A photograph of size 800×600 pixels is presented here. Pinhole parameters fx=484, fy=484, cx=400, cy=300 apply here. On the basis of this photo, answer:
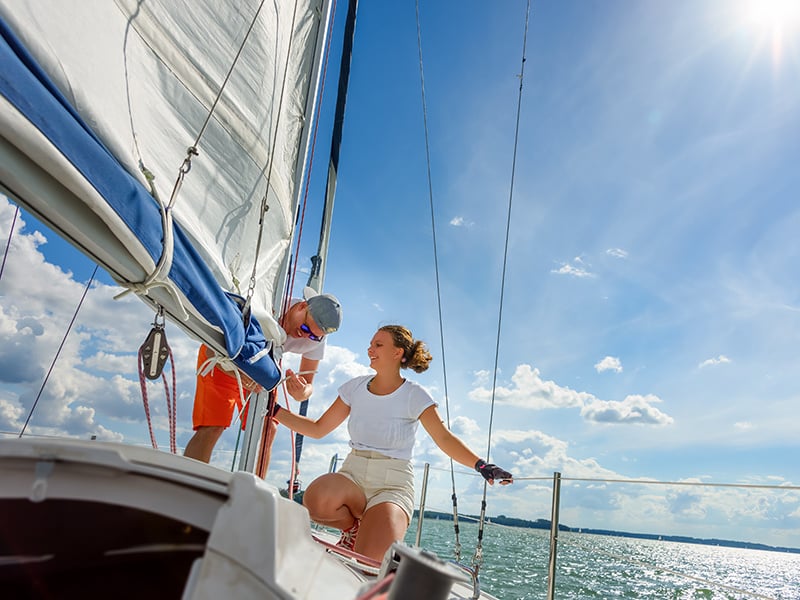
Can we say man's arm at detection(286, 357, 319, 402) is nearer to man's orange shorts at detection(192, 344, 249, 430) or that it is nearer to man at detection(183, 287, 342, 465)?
man at detection(183, 287, 342, 465)

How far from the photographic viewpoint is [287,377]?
2.67 meters

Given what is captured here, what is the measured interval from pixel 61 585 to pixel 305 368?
2.21 meters

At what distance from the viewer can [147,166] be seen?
60.1 inches

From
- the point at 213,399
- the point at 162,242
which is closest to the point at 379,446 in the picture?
the point at 213,399

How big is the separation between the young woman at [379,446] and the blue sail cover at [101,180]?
849mm

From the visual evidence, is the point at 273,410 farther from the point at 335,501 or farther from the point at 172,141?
the point at 172,141

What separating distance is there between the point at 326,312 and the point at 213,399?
72 centimetres

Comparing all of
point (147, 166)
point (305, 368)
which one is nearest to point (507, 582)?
point (305, 368)

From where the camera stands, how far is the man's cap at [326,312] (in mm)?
2641

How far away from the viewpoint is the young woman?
6.72 feet

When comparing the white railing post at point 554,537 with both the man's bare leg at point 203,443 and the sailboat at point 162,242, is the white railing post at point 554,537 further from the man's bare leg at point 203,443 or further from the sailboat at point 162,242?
the man's bare leg at point 203,443

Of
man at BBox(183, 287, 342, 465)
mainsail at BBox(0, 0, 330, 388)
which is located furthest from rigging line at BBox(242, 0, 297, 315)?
man at BBox(183, 287, 342, 465)

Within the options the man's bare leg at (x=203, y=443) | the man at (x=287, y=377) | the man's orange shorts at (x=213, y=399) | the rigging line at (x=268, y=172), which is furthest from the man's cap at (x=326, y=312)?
the man's bare leg at (x=203, y=443)

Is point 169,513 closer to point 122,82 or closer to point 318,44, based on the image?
point 122,82
